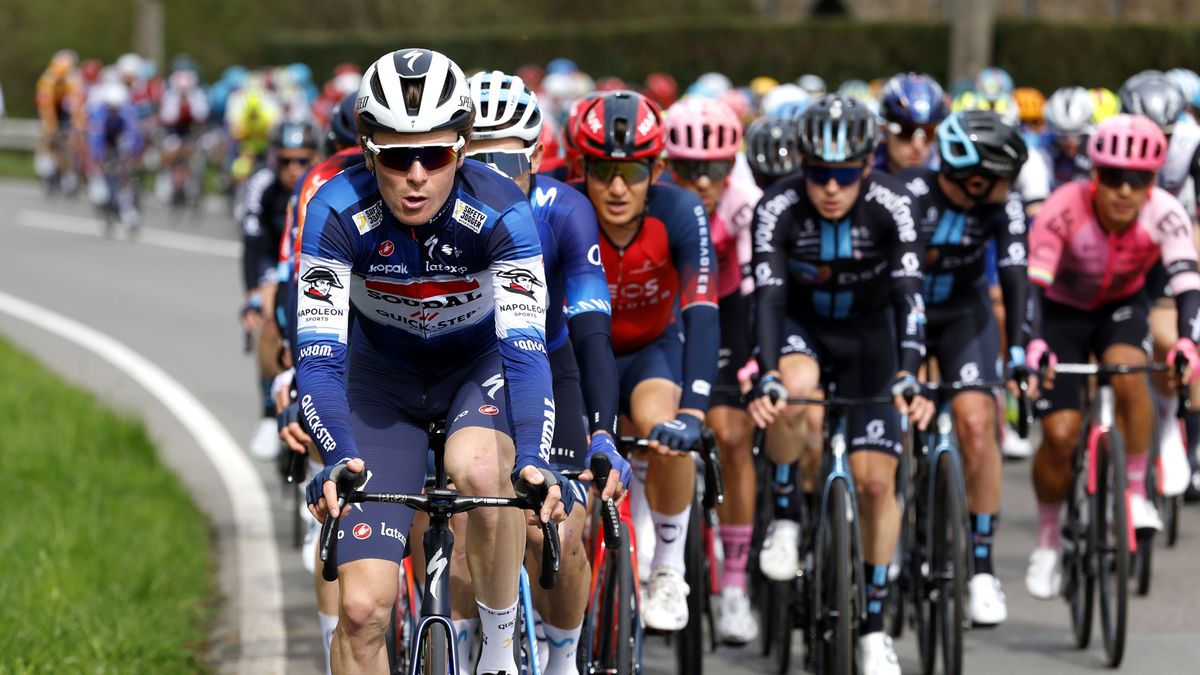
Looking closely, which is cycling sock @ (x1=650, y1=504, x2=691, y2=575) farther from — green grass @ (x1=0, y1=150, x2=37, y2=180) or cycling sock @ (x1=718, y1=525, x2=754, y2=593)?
green grass @ (x1=0, y1=150, x2=37, y2=180)

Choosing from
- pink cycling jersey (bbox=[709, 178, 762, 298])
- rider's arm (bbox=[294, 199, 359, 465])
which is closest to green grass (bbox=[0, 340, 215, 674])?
rider's arm (bbox=[294, 199, 359, 465])

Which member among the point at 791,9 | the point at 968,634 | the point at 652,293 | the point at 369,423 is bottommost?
the point at 968,634

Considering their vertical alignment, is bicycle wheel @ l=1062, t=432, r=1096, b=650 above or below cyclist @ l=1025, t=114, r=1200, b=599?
below

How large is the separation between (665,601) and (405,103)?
2484 millimetres

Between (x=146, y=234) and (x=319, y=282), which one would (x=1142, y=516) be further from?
(x=146, y=234)

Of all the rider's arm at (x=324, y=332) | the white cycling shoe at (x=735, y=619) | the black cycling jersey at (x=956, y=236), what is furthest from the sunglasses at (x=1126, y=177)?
the rider's arm at (x=324, y=332)

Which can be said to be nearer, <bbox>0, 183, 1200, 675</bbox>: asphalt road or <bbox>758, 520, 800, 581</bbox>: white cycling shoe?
<bbox>758, 520, 800, 581</bbox>: white cycling shoe

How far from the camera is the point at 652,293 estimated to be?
24.6 ft

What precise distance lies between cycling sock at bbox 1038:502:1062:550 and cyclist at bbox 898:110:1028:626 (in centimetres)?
56

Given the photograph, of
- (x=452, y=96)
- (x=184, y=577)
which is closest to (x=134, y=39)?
(x=184, y=577)

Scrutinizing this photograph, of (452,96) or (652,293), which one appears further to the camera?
(652,293)

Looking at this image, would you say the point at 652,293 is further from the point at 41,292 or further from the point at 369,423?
the point at 41,292

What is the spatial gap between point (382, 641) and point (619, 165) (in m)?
2.24

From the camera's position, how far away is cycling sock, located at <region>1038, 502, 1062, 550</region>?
28.6ft
